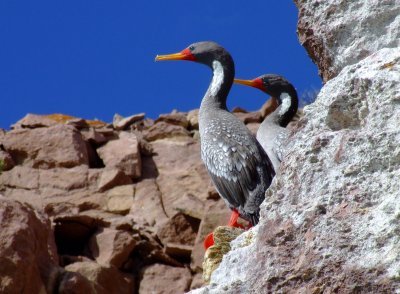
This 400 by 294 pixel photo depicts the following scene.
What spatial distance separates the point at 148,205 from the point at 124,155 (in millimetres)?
1298

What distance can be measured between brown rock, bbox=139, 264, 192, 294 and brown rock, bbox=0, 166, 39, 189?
3.12 m

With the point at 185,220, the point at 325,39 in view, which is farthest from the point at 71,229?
the point at 325,39

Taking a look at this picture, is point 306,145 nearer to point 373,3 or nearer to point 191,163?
point 373,3

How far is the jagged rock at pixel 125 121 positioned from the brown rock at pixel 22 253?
6.59 metres

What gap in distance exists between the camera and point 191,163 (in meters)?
16.8

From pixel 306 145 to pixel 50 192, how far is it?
1308cm

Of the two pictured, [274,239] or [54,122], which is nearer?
[274,239]

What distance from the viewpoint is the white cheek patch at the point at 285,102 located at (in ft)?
35.9

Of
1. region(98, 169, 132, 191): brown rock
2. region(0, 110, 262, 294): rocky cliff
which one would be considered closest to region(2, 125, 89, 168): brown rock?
region(0, 110, 262, 294): rocky cliff

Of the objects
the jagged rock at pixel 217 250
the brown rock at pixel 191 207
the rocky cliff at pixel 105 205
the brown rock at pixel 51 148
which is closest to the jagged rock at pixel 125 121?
the rocky cliff at pixel 105 205

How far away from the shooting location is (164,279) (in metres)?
13.7

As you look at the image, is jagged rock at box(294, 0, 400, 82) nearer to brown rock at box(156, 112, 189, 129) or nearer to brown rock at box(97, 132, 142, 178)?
brown rock at box(97, 132, 142, 178)

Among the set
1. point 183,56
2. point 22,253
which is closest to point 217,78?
point 183,56

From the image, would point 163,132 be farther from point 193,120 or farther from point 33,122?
point 33,122
